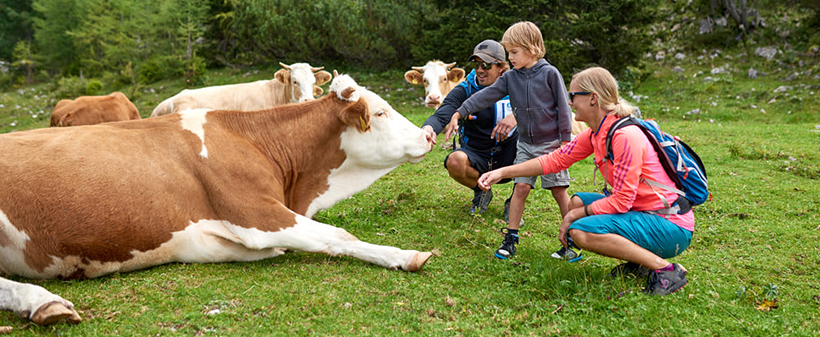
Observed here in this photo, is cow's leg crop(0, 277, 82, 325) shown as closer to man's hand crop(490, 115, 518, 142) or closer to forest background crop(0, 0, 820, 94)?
man's hand crop(490, 115, 518, 142)

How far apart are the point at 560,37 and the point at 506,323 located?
1469 centimetres

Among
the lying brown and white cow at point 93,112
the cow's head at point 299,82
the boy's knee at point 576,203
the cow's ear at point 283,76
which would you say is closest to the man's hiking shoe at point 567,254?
the boy's knee at point 576,203

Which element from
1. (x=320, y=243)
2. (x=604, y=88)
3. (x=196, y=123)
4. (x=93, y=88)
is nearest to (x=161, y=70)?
(x=93, y=88)

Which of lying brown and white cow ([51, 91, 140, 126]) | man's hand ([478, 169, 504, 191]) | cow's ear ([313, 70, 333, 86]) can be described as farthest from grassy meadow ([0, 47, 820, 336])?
lying brown and white cow ([51, 91, 140, 126])

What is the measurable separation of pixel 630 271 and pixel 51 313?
12.0ft

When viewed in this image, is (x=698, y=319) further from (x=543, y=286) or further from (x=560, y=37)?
(x=560, y=37)

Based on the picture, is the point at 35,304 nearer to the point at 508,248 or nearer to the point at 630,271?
the point at 508,248

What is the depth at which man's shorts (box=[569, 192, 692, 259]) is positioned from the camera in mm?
3574

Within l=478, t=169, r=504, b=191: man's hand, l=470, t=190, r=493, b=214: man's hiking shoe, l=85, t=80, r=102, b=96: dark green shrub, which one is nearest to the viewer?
l=478, t=169, r=504, b=191: man's hand

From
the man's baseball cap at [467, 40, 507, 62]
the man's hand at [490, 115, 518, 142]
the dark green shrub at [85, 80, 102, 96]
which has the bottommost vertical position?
the dark green shrub at [85, 80, 102, 96]

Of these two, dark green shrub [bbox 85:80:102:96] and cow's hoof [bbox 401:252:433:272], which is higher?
cow's hoof [bbox 401:252:433:272]

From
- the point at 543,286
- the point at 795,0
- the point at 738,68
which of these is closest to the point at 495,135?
the point at 543,286

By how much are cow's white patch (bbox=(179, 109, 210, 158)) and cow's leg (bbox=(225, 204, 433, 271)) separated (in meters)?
0.75

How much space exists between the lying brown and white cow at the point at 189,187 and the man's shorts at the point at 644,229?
1.33 meters
